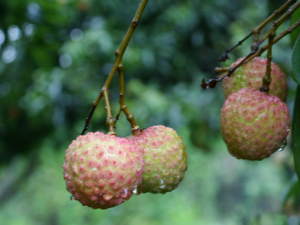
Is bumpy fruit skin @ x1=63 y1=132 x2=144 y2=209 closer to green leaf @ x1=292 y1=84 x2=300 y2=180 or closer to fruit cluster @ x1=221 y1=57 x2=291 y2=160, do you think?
fruit cluster @ x1=221 y1=57 x2=291 y2=160

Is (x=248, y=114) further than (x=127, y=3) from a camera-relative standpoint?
No

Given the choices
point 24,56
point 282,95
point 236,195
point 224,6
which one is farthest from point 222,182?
point 282,95

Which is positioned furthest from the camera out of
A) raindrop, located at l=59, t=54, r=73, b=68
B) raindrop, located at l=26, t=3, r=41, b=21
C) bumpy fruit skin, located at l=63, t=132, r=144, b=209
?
raindrop, located at l=59, t=54, r=73, b=68

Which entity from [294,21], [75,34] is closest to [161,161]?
[294,21]

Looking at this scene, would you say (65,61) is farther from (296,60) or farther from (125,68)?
(296,60)

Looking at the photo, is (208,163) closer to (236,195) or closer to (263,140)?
(236,195)

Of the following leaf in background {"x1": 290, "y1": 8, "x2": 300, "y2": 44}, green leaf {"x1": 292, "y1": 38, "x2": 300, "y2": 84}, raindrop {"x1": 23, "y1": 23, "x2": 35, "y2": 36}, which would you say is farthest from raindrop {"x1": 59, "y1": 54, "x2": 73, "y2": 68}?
green leaf {"x1": 292, "y1": 38, "x2": 300, "y2": 84}
